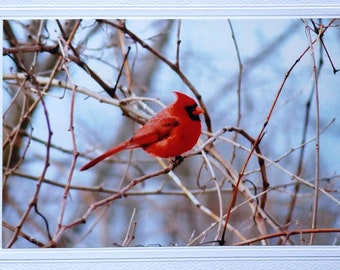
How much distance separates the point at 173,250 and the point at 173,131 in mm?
337

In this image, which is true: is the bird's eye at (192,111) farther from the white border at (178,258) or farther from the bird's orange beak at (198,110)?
the white border at (178,258)

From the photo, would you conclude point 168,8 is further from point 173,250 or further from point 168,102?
point 173,250

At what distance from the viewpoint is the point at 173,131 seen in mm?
1864

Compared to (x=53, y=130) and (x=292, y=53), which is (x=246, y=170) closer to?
(x=292, y=53)

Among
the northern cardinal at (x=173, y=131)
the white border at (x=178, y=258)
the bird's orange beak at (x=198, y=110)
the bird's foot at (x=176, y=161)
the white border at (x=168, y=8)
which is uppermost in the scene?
the white border at (x=168, y=8)

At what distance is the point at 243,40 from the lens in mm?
1859

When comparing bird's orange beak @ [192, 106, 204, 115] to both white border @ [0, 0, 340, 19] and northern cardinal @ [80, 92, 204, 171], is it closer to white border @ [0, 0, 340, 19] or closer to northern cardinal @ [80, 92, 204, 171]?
northern cardinal @ [80, 92, 204, 171]

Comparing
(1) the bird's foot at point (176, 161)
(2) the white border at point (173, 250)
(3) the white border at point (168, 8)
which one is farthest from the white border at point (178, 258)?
(3) the white border at point (168, 8)

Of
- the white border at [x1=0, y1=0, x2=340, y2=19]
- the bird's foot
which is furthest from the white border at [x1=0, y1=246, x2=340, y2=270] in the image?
the white border at [x1=0, y1=0, x2=340, y2=19]

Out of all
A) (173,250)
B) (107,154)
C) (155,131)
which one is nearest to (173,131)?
(155,131)

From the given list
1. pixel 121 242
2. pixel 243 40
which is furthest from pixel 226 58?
pixel 121 242

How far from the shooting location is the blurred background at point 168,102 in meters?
1.84

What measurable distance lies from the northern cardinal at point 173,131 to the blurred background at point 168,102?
0.02 metres

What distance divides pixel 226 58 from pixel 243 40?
70 mm
